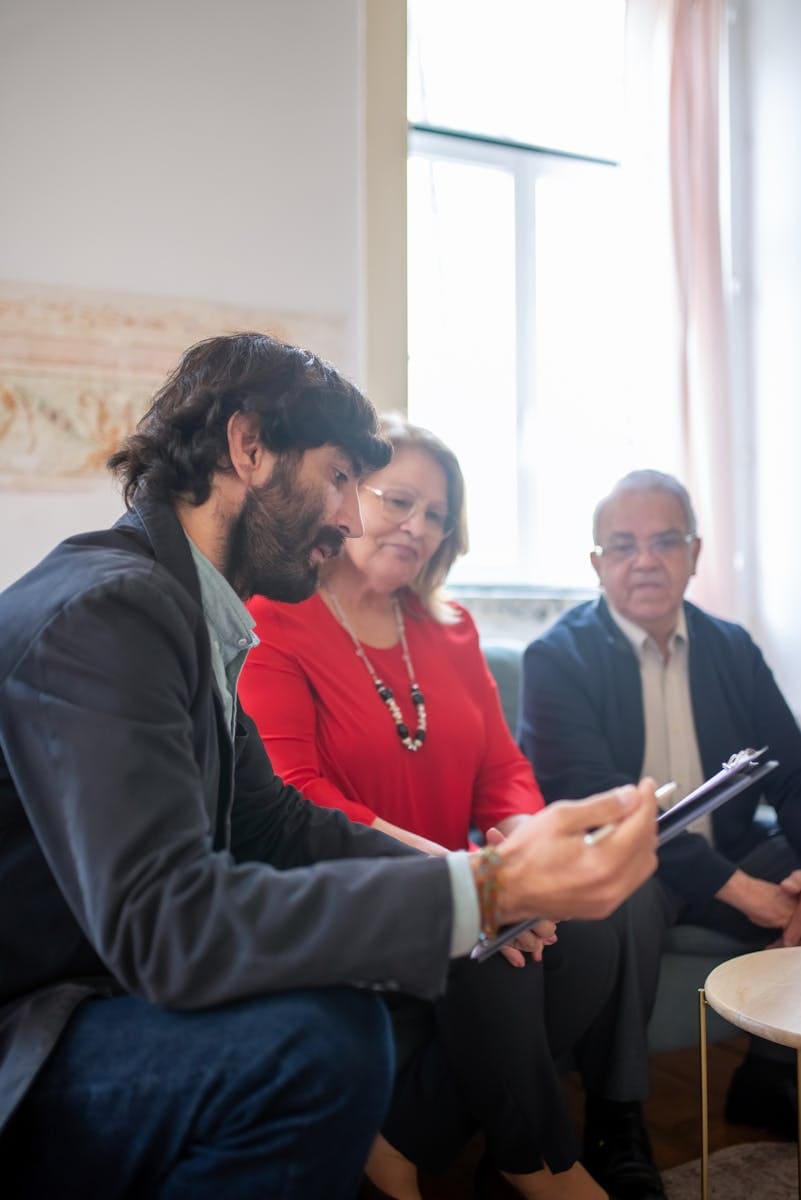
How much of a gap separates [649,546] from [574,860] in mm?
1553

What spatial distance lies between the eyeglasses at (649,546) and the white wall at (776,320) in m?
1.27

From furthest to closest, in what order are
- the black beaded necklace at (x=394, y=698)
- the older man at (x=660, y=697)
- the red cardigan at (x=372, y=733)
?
the older man at (x=660, y=697) → the black beaded necklace at (x=394, y=698) → the red cardigan at (x=372, y=733)

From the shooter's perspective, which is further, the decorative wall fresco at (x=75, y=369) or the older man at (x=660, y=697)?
the decorative wall fresco at (x=75, y=369)

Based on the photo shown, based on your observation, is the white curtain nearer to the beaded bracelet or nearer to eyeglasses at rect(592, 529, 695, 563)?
eyeglasses at rect(592, 529, 695, 563)

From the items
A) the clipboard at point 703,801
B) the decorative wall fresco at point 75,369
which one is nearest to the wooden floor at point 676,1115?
the clipboard at point 703,801

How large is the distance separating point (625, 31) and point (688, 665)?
2364 millimetres

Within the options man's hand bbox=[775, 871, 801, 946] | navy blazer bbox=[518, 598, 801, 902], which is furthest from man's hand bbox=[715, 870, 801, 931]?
navy blazer bbox=[518, 598, 801, 902]

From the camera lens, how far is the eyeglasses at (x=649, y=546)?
7.79 feet

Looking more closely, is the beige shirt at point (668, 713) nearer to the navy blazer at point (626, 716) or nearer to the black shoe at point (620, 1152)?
the navy blazer at point (626, 716)

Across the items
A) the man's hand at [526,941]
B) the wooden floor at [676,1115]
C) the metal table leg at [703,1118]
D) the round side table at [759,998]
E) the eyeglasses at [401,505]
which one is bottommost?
the wooden floor at [676,1115]

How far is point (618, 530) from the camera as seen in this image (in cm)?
240

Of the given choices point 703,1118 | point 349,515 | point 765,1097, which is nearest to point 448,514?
point 349,515

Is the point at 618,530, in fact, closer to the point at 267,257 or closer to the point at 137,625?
the point at 267,257

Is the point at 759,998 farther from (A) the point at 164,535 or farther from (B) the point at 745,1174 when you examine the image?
(A) the point at 164,535
